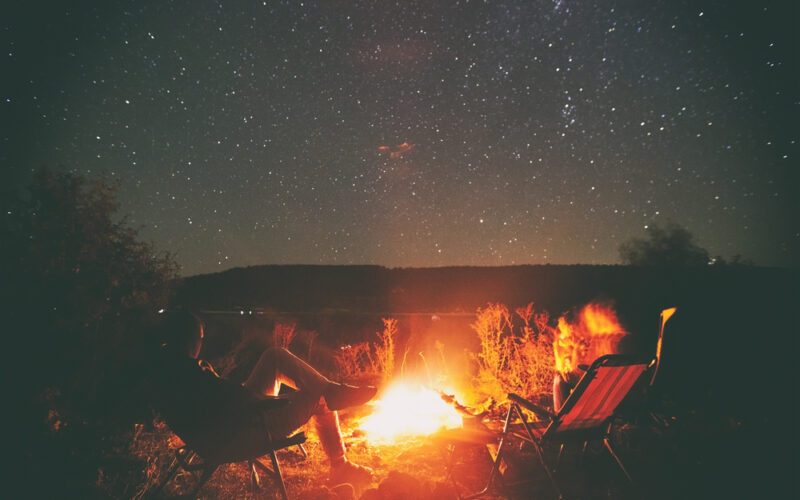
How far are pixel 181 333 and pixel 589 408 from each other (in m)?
3.04

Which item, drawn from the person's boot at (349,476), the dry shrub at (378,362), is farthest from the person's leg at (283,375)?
the dry shrub at (378,362)

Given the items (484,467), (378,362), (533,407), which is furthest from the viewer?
(378,362)

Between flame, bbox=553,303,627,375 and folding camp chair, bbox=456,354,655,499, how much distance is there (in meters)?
1.09

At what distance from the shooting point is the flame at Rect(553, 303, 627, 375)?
13.3 feet

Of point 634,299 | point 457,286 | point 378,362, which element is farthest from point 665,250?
point 378,362

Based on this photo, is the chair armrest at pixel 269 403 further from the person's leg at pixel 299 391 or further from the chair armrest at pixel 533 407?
the chair armrest at pixel 533 407

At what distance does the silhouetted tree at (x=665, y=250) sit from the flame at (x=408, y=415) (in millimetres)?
26608

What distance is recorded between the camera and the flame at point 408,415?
4.45 metres

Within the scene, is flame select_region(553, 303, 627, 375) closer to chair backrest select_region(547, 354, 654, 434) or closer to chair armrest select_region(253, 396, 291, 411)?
chair backrest select_region(547, 354, 654, 434)

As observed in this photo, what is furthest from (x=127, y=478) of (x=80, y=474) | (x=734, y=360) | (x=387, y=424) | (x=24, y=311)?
(x=734, y=360)

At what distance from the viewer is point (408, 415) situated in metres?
4.92

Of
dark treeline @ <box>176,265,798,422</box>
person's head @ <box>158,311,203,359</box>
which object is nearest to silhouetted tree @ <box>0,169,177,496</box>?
person's head @ <box>158,311,203,359</box>

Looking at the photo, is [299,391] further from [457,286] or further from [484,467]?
[457,286]

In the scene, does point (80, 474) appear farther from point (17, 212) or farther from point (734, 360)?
point (734, 360)
